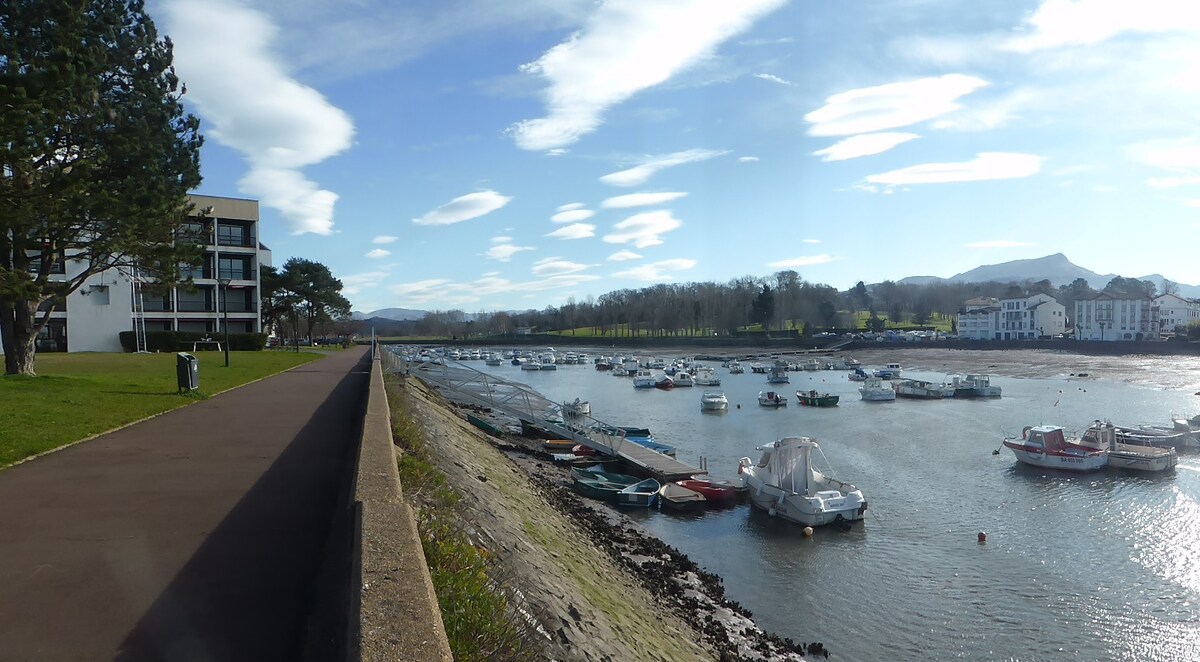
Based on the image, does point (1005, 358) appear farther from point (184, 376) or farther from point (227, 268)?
point (184, 376)

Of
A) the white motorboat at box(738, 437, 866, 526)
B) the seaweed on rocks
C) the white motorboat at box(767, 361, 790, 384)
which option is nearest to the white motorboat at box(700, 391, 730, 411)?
the white motorboat at box(738, 437, 866, 526)

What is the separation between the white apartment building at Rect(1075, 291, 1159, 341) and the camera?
11700cm

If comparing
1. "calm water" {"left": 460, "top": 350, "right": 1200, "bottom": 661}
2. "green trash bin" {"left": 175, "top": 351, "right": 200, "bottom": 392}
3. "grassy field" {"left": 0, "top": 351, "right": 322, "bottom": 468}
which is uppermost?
"green trash bin" {"left": 175, "top": 351, "right": 200, "bottom": 392}

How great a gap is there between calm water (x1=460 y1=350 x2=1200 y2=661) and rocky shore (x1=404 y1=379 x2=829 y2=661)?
1287 mm

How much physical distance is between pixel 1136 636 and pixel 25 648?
63.3 ft

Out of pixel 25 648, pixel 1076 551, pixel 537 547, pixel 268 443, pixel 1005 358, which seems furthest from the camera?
pixel 1005 358

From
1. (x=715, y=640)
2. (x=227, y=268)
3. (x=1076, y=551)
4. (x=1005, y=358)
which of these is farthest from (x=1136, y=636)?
(x=1005, y=358)

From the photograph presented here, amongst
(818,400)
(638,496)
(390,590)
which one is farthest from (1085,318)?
(390,590)

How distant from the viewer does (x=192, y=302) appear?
62.9 m

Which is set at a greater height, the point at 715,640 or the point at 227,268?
the point at 227,268

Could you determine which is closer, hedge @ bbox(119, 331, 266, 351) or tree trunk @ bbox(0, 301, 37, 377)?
tree trunk @ bbox(0, 301, 37, 377)

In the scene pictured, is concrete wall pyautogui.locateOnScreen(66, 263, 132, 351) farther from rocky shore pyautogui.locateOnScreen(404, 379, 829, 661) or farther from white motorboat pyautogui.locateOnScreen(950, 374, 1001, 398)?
white motorboat pyautogui.locateOnScreen(950, 374, 1001, 398)

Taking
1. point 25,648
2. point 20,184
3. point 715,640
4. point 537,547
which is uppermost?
point 20,184

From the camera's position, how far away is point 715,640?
13.6 metres
